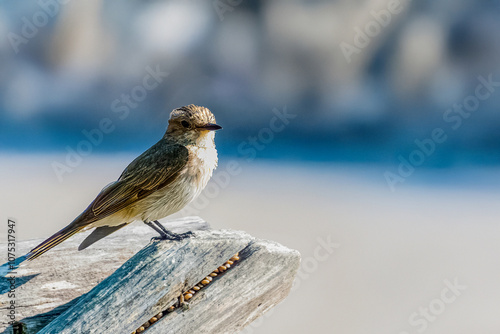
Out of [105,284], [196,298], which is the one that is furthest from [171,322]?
[105,284]

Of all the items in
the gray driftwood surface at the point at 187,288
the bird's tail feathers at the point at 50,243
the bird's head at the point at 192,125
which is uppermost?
the bird's head at the point at 192,125

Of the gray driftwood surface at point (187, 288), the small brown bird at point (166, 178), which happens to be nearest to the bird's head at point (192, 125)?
the small brown bird at point (166, 178)

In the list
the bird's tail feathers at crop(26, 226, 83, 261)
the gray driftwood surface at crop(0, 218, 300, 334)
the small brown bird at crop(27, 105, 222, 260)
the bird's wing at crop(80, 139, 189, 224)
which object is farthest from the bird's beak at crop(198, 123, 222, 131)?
the bird's tail feathers at crop(26, 226, 83, 261)

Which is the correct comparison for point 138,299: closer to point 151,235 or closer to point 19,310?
point 19,310

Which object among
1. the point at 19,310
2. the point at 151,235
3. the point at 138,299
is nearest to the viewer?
the point at 138,299

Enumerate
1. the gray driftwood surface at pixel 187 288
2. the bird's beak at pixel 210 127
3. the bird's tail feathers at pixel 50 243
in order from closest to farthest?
the gray driftwood surface at pixel 187 288, the bird's tail feathers at pixel 50 243, the bird's beak at pixel 210 127

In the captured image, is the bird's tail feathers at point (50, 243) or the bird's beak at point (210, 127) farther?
the bird's beak at point (210, 127)

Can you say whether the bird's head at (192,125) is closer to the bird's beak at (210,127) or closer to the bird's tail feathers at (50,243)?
the bird's beak at (210,127)

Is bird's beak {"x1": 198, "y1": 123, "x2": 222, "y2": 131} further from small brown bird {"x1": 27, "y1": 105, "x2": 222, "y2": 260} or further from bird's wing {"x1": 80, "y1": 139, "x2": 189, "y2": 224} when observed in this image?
bird's wing {"x1": 80, "y1": 139, "x2": 189, "y2": 224}
